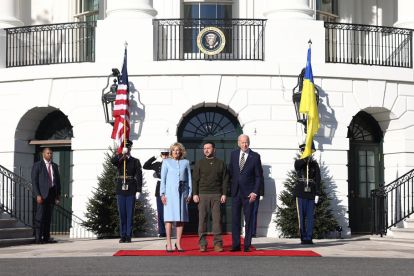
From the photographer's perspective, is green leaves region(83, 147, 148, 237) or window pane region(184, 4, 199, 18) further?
window pane region(184, 4, 199, 18)

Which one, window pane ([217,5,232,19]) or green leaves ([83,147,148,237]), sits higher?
window pane ([217,5,232,19])

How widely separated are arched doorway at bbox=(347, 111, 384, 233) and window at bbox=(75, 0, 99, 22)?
7.99 metres

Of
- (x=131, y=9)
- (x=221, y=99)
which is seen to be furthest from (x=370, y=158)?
(x=131, y=9)

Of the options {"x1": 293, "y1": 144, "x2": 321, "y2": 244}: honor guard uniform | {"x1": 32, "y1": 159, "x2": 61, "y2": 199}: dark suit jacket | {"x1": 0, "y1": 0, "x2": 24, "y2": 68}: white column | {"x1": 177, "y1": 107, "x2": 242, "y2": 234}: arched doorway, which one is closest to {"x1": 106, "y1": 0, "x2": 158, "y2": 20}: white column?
{"x1": 177, "y1": 107, "x2": 242, "y2": 234}: arched doorway

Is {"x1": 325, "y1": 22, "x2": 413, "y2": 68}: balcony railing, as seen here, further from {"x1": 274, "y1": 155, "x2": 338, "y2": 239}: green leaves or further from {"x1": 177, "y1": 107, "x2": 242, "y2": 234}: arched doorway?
{"x1": 274, "y1": 155, "x2": 338, "y2": 239}: green leaves

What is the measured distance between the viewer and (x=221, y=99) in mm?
19328

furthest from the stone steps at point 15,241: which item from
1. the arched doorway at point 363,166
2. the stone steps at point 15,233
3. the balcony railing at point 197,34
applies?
the arched doorway at point 363,166

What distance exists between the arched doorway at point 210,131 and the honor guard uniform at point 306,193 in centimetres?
332

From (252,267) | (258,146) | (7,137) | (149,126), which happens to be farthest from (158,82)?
(252,267)

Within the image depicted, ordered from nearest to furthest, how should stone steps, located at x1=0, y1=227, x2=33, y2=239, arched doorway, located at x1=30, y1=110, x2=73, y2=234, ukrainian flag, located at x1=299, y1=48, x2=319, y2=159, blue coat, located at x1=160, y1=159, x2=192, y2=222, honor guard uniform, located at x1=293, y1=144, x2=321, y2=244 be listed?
blue coat, located at x1=160, y1=159, x2=192, y2=222
honor guard uniform, located at x1=293, y1=144, x2=321, y2=244
stone steps, located at x1=0, y1=227, x2=33, y2=239
ukrainian flag, located at x1=299, y1=48, x2=319, y2=159
arched doorway, located at x1=30, y1=110, x2=73, y2=234

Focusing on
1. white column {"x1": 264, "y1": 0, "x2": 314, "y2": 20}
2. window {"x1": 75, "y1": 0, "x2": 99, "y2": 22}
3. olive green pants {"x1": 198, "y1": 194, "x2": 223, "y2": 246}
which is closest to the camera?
olive green pants {"x1": 198, "y1": 194, "x2": 223, "y2": 246}

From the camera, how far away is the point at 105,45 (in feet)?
64.3

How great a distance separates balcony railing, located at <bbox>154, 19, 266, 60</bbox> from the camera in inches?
779

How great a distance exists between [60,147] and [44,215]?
4795mm
